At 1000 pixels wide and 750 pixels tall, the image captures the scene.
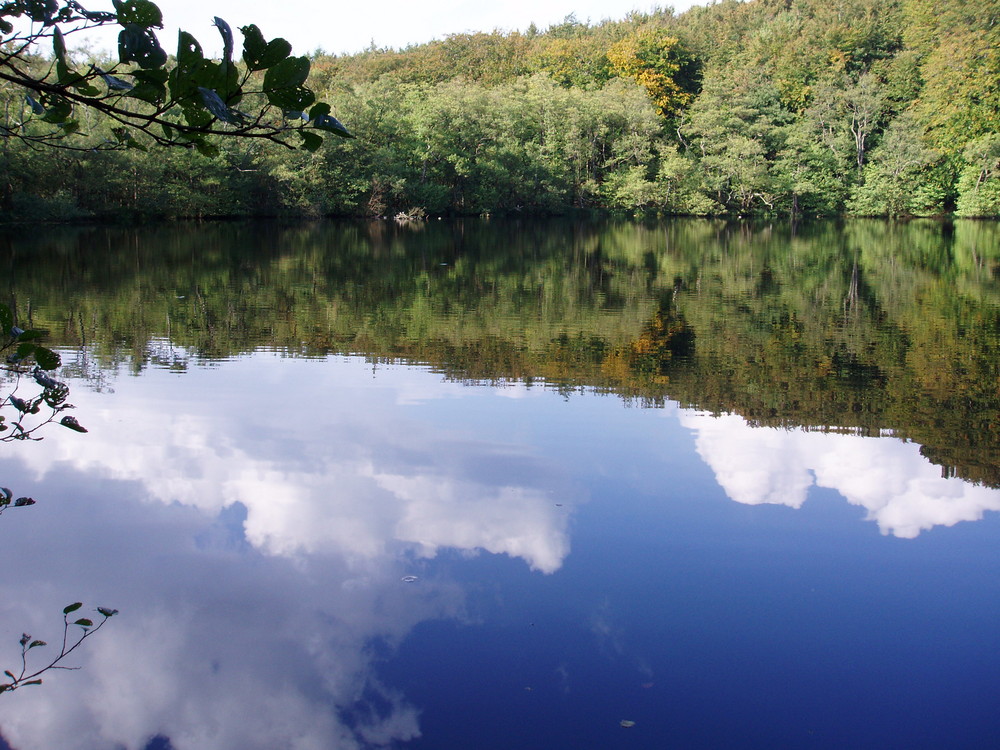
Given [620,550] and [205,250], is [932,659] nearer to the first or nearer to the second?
[620,550]

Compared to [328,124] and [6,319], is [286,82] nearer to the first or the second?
[328,124]

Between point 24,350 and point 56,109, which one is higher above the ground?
point 56,109

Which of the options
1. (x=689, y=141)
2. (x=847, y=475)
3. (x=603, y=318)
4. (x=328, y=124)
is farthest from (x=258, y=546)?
(x=689, y=141)

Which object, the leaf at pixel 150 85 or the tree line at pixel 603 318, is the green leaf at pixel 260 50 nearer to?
the leaf at pixel 150 85

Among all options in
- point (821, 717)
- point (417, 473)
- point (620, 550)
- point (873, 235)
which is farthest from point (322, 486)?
point (873, 235)

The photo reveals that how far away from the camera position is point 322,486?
231 inches

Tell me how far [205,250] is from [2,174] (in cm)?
988

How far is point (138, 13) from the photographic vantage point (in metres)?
1.49

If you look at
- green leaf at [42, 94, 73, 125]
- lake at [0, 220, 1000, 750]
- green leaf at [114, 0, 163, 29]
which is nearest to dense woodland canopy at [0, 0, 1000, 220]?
lake at [0, 220, 1000, 750]

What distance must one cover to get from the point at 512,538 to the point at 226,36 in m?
3.97

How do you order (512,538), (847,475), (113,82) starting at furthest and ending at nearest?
(847,475) → (512,538) → (113,82)

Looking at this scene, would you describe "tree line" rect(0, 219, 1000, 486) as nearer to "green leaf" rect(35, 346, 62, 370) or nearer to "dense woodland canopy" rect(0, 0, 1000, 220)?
"green leaf" rect(35, 346, 62, 370)

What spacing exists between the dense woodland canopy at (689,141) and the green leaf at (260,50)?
121ft

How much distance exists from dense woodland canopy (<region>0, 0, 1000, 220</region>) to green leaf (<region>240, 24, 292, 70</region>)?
1454 inches
